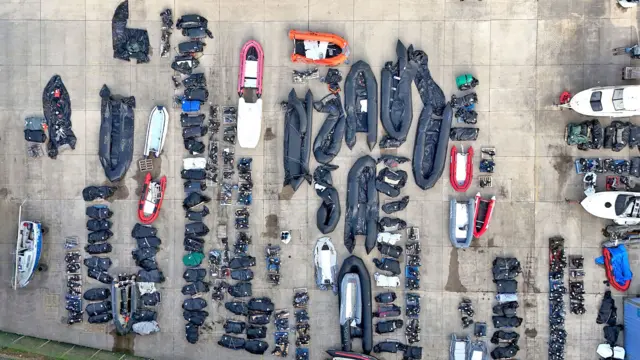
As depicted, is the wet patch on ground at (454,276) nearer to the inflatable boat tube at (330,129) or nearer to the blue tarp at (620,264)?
the blue tarp at (620,264)

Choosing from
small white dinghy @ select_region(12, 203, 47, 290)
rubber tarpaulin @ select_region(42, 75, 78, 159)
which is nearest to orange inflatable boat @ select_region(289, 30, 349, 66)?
rubber tarpaulin @ select_region(42, 75, 78, 159)

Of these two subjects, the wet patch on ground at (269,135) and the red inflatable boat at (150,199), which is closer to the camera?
the red inflatable boat at (150,199)

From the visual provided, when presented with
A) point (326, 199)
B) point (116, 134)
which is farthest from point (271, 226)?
point (116, 134)

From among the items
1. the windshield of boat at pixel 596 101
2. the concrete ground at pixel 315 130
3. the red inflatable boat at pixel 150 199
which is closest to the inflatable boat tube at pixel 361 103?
the concrete ground at pixel 315 130

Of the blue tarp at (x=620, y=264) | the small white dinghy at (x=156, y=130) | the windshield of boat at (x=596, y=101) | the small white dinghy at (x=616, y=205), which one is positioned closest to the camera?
the windshield of boat at (x=596, y=101)

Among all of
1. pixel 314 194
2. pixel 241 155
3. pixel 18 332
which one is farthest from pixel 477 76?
pixel 18 332

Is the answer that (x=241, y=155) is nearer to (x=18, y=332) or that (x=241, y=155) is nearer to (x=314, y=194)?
(x=314, y=194)

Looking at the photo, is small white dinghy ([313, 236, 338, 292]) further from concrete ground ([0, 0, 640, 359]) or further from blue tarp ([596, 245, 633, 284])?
blue tarp ([596, 245, 633, 284])
